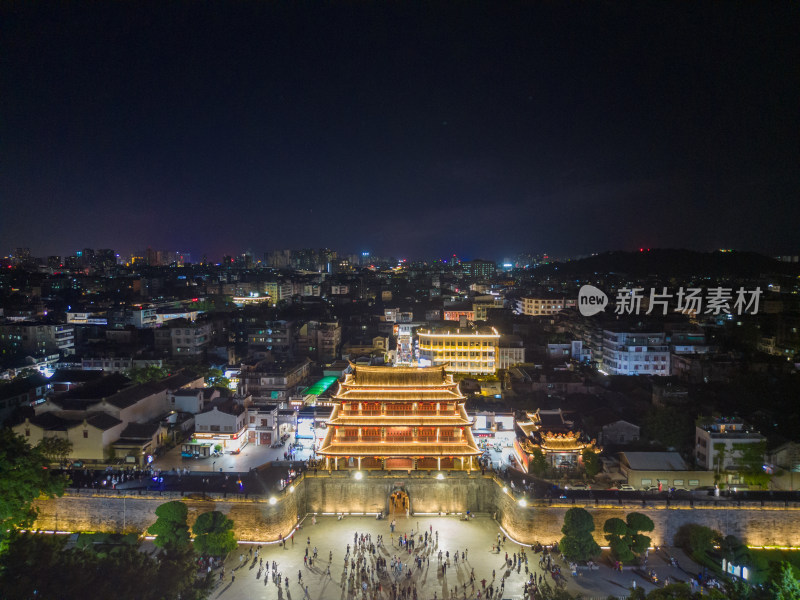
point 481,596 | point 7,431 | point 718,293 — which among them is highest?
point 718,293

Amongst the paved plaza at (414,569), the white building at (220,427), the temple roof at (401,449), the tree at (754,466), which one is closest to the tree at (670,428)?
the tree at (754,466)

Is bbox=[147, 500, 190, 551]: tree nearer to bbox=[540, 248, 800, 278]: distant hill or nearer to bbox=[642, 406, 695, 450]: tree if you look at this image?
bbox=[642, 406, 695, 450]: tree

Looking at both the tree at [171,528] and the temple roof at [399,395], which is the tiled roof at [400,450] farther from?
the tree at [171,528]

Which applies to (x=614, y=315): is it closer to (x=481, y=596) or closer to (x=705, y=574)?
(x=705, y=574)

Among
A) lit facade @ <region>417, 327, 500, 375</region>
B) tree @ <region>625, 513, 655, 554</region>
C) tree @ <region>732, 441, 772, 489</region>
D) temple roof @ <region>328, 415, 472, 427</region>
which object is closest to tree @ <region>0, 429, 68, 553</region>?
temple roof @ <region>328, 415, 472, 427</region>

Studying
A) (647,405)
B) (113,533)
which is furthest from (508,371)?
(113,533)

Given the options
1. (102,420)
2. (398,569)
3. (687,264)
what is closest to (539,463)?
(398,569)

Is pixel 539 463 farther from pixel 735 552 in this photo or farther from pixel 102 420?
pixel 102 420
